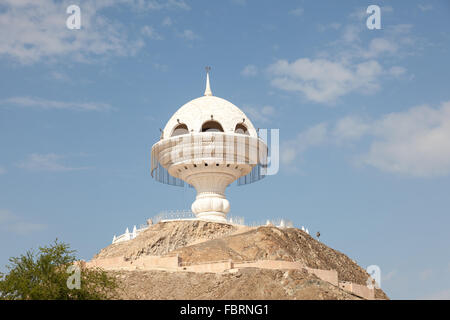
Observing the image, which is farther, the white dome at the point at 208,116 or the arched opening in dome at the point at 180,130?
the arched opening in dome at the point at 180,130

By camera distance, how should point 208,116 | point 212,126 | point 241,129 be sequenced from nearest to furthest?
point 208,116, point 212,126, point 241,129

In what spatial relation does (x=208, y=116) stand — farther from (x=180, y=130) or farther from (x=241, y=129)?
(x=241, y=129)

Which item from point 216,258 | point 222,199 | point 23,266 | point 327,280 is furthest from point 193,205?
point 23,266

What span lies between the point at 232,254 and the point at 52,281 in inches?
533

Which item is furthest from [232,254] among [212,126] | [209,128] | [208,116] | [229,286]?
[209,128]

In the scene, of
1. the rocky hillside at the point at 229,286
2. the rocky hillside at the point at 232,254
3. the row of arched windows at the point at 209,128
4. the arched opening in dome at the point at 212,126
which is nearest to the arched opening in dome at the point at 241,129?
the row of arched windows at the point at 209,128

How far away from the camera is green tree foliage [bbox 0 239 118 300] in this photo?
1641 inches

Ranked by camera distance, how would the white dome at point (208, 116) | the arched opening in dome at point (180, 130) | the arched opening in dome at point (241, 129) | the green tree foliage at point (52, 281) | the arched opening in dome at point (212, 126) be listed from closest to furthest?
the green tree foliage at point (52, 281)
the white dome at point (208, 116)
the arched opening in dome at point (212, 126)
the arched opening in dome at point (180, 130)
the arched opening in dome at point (241, 129)

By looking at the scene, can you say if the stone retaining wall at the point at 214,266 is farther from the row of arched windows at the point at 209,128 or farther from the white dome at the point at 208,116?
the row of arched windows at the point at 209,128

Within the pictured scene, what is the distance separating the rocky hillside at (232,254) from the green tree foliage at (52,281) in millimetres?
3298

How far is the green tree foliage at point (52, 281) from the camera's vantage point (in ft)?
137

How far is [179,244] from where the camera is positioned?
58344mm

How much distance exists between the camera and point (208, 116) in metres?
65.4
